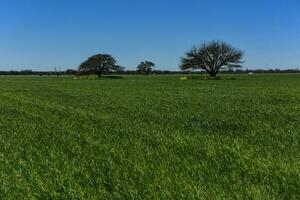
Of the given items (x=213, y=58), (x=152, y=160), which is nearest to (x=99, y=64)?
(x=213, y=58)

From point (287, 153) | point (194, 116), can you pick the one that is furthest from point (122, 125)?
point (287, 153)

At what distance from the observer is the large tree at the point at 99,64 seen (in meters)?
151

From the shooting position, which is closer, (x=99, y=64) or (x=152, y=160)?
(x=152, y=160)

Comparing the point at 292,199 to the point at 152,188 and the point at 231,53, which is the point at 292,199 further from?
the point at 231,53

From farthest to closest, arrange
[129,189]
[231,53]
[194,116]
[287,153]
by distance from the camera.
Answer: [231,53] → [194,116] → [287,153] → [129,189]

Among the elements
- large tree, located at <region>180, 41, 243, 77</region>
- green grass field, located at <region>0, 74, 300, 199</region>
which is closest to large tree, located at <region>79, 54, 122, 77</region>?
large tree, located at <region>180, 41, 243, 77</region>

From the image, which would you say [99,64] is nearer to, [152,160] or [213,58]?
[213,58]

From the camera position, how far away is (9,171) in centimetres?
933

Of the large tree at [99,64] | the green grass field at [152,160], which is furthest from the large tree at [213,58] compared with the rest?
the green grass field at [152,160]

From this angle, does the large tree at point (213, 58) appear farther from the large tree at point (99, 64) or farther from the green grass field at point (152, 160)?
the green grass field at point (152, 160)

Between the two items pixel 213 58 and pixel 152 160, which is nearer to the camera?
pixel 152 160

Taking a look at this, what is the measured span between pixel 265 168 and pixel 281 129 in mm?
5892

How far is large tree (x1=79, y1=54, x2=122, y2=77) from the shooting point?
151 metres

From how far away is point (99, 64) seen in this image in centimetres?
15112
